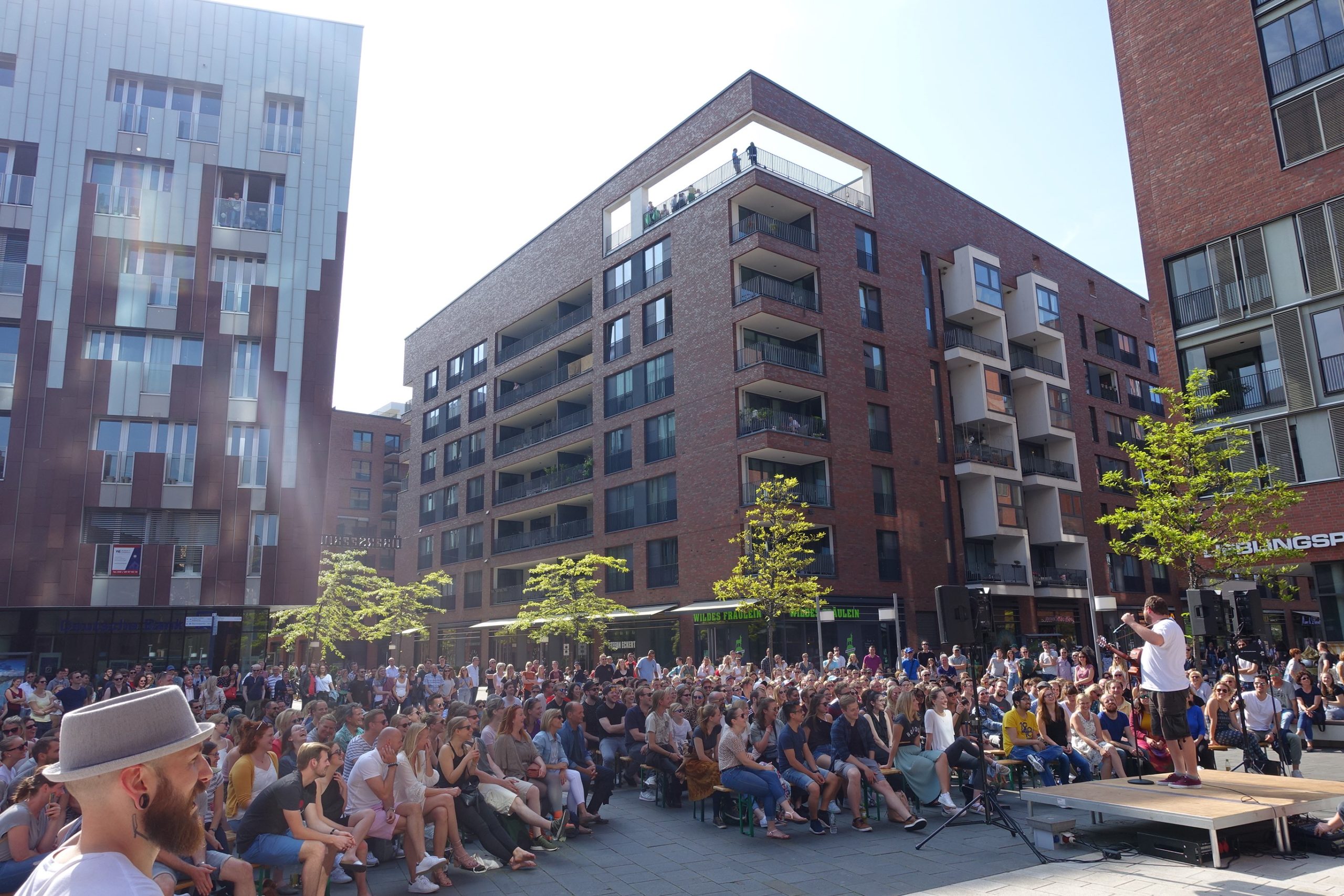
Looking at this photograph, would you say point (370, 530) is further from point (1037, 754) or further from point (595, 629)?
point (1037, 754)

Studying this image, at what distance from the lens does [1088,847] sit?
905 centimetres

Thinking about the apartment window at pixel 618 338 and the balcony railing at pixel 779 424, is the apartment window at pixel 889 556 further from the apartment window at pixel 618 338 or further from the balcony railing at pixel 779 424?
the apartment window at pixel 618 338

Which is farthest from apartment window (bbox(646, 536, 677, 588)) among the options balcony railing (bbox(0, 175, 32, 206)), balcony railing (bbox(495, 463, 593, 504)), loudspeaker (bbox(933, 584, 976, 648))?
loudspeaker (bbox(933, 584, 976, 648))

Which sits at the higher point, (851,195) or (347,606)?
(851,195)

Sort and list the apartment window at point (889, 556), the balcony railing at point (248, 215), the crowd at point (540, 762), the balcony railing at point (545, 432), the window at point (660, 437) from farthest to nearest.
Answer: the balcony railing at point (545, 432)
the window at point (660, 437)
the apartment window at point (889, 556)
the balcony railing at point (248, 215)
the crowd at point (540, 762)

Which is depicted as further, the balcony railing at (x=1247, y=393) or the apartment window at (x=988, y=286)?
the apartment window at (x=988, y=286)

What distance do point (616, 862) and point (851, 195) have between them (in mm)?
36343

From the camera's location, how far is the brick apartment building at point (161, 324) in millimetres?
27656

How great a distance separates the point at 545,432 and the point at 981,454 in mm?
22778

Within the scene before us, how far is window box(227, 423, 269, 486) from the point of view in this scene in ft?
96.4

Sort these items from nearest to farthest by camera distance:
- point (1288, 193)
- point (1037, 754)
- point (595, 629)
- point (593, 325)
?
point (1037, 754), point (1288, 193), point (595, 629), point (593, 325)

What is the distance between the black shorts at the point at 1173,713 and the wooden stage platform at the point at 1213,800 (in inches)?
22.3

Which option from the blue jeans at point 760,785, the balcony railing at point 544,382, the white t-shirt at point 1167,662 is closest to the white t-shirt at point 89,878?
the blue jeans at point 760,785

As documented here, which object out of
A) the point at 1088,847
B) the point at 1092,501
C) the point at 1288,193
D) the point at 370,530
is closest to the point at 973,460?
the point at 1092,501
